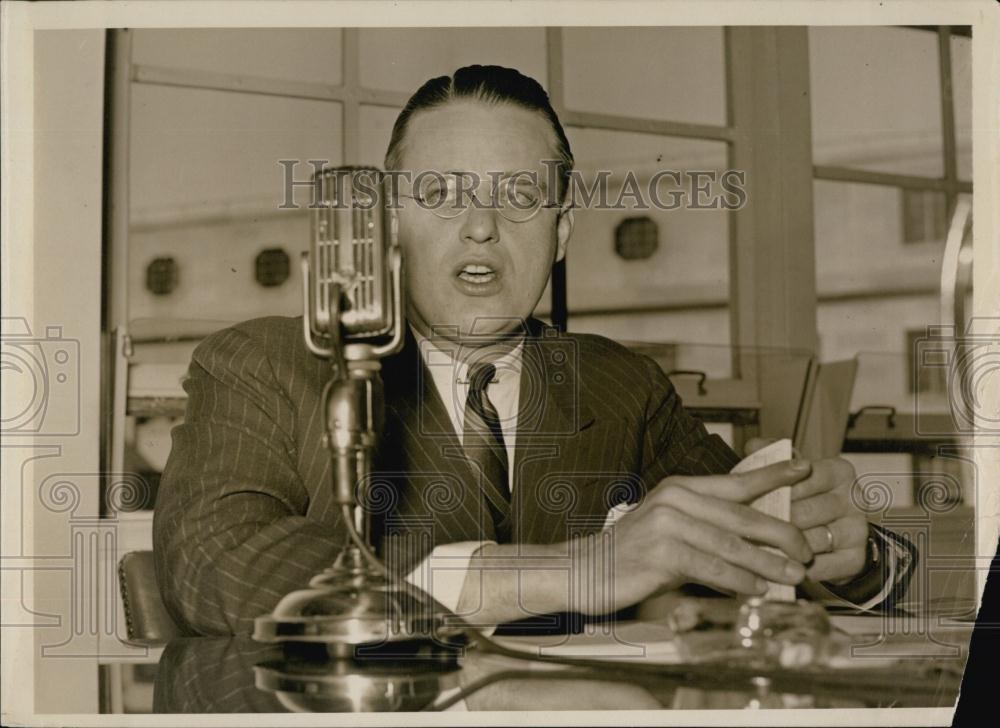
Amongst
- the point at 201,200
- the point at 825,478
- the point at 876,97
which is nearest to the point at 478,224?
the point at 201,200

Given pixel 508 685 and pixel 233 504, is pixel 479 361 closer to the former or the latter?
pixel 233 504

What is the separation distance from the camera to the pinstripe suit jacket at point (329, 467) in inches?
36.2

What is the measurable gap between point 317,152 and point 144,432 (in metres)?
0.35

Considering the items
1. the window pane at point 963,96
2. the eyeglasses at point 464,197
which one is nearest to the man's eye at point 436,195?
the eyeglasses at point 464,197

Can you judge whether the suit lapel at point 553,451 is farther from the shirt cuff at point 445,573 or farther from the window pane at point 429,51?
the window pane at point 429,51

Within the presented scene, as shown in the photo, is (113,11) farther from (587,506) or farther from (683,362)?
(683,362)

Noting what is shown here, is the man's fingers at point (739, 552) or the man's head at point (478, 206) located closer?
the man's fingers at point (739, 552)

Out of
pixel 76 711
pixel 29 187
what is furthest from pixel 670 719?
pixel 29 187

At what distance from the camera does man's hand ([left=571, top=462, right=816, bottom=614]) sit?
0.86 metres

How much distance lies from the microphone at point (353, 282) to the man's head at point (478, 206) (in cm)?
30

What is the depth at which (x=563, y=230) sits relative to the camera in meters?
1.21

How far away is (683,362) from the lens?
1437mm

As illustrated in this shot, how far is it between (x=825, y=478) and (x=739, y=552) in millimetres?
174

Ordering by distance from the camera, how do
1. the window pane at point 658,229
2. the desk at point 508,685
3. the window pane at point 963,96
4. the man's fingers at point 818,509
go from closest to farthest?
the desk at point 508,685
the man's fingers at point 818,509
the window pane at point 963,96
the window pane at point 658,229
